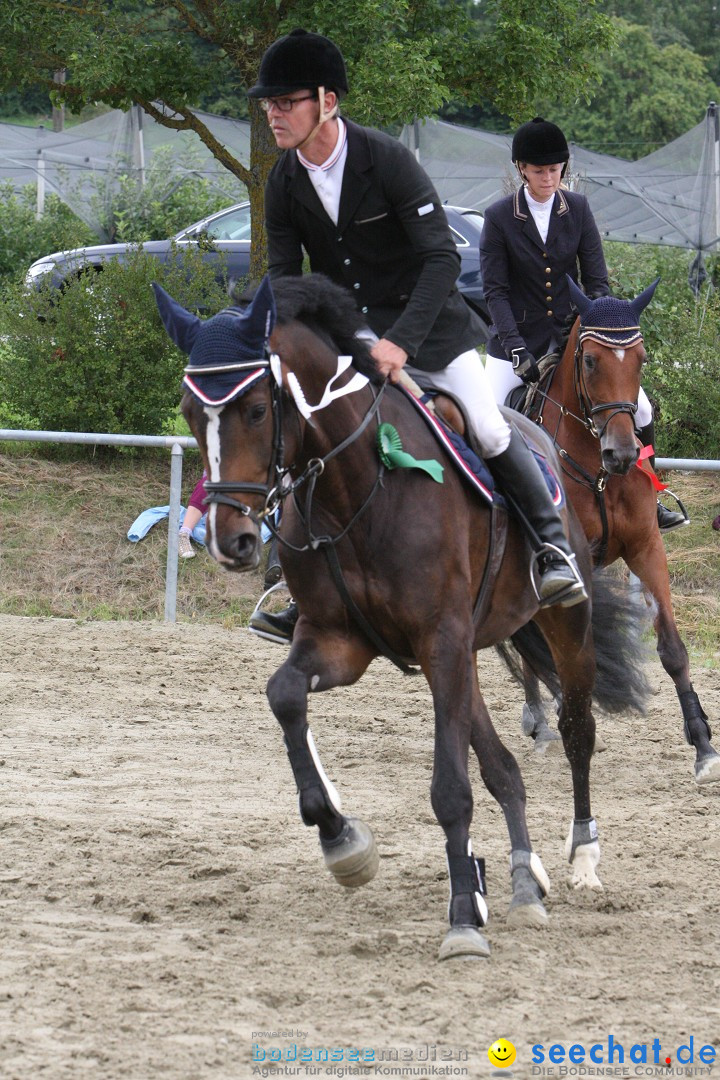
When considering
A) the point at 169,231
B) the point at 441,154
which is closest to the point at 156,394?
the point at 169,231

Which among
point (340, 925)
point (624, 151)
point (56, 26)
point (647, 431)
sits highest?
point (56, 26)

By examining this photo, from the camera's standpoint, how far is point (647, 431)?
7.46m

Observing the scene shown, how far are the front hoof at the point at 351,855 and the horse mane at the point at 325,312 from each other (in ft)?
5.02

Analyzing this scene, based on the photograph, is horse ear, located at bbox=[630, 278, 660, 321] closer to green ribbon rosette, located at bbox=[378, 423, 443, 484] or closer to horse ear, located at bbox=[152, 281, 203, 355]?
green ribbon rosette, located at bbox=[378, 423, 443, 484]

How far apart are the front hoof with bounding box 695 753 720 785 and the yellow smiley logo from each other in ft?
11.2

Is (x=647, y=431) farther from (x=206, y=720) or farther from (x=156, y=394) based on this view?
(x=156, y=394)

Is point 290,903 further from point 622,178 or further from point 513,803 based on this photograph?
point 622,178

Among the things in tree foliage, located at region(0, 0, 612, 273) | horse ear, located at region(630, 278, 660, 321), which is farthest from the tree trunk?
horse ear, located at region(630, 278, 660, 321)

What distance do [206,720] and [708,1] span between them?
56811 mm

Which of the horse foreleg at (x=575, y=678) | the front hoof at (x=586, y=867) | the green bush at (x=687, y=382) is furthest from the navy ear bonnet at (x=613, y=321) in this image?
the green bush at (x=687, y=382)

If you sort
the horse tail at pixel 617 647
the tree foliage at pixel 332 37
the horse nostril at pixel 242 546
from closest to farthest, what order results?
the horse nostril at pixel 242 546 → the horse tail at pixel 617 647 → the tree foliage at pixel 332 37

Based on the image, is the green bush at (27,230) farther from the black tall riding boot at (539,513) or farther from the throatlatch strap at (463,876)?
the throatlatch strap at (463,876)

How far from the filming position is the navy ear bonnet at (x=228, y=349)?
3.85 metres

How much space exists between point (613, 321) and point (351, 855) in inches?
Answer: 141
